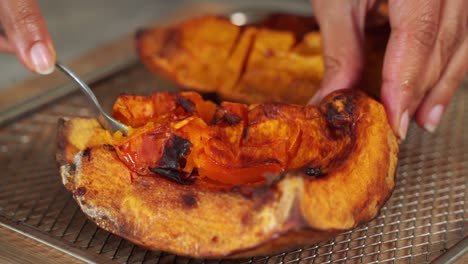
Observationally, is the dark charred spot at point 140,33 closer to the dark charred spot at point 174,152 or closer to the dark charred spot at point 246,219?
the dark charred spot at point 174,152

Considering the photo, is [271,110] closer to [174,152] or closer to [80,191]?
[174,152]

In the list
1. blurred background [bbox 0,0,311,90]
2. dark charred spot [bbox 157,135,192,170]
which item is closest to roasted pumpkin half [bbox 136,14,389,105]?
dark charred spot [bbox 157,135,192,170]

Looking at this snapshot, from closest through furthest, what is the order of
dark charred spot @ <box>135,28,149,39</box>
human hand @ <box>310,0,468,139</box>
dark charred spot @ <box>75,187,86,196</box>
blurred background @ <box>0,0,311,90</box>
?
dark charred spot @ <box>75,187,86,196</box>
human hand @ <box>310,0,468,139</box>
dark charred spot @ <box>135,28,149,39</box>
blurred background @ <box>0,0,311,90</box>

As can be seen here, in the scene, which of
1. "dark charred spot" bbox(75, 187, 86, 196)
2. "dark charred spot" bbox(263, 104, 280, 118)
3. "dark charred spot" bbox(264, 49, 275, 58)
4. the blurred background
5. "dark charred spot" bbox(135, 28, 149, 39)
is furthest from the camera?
the blurred background

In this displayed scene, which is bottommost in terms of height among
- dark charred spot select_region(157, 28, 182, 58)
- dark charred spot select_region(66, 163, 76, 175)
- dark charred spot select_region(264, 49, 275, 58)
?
dark charred spot select_region(157, 28, 182, 58)

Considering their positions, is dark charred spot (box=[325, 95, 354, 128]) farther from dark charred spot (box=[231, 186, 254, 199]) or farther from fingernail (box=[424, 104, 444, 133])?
fingernail (box=[424, 104, 444, 133])

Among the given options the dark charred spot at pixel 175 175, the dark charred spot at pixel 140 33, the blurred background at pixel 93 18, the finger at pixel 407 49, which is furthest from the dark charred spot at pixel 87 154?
the blurred background at pixel 93 18

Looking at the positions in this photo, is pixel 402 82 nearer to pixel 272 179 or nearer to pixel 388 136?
pixel 388 136

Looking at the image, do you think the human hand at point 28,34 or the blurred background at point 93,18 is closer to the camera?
the human hand at point 28,34

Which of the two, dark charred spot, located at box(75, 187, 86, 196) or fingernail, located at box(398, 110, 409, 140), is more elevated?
fingernail, located at box(398, 110, 409, 140)
